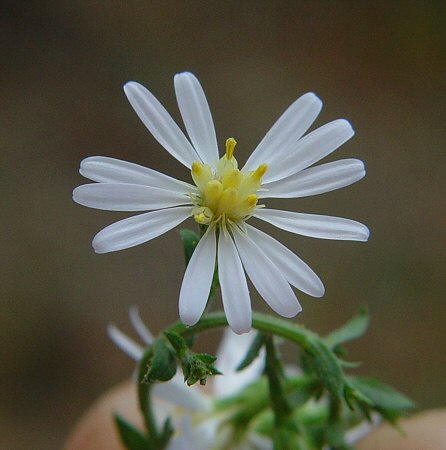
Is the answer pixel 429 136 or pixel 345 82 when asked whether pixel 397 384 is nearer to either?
pixel 429 136

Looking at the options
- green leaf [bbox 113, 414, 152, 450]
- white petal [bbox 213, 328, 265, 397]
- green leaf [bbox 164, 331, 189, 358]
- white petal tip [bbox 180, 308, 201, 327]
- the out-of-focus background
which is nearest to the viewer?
white petal tip [bbox 180, 308, 201, 327]

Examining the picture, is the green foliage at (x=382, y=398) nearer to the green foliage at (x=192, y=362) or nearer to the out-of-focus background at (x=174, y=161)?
the green foliage at (x=192, y=362)

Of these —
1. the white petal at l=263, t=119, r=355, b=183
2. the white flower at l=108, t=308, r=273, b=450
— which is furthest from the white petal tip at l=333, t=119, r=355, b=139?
the white flower at l=108, t=308, r=273, b=450

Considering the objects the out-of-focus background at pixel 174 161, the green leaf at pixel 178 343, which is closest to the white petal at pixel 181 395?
the green leaf at pixel 178 343

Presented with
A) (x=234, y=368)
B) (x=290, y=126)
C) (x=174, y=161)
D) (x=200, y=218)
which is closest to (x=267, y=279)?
(x=200, y=218)

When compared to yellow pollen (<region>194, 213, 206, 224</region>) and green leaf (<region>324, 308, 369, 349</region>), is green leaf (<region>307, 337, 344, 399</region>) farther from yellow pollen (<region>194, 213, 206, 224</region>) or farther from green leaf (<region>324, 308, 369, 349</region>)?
yellow pollen (<region>194, 213, 206, 224</region>)

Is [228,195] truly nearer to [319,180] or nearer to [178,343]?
[319,180]
